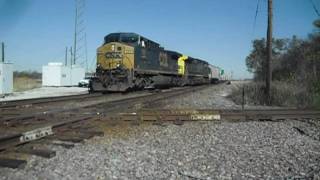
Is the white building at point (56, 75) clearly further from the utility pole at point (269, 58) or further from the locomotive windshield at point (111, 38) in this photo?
the utility pole at point (269, 58)

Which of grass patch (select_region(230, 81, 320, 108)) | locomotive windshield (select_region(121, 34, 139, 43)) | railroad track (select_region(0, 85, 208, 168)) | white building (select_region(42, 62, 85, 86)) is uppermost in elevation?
locomotive windshield (select_region(121, 34, 139, 43))

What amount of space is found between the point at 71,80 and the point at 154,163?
51.5 metres

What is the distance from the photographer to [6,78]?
2975 cm

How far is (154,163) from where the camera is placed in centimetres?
673

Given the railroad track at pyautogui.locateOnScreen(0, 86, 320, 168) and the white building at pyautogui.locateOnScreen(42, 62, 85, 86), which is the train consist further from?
the white building at pyautogui.locateOnScreen(42, 62, 85, 86)

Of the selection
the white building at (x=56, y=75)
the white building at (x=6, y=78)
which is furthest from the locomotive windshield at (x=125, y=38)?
the white building at (x=56, y=75)

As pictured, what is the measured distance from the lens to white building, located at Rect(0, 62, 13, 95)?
95.9 ft

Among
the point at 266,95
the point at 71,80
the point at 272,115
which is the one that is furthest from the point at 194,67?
the point at 272,115

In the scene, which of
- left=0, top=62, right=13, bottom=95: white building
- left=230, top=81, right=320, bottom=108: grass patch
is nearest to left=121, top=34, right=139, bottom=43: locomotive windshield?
left=0, top=62, right=13, bottom=95: white building

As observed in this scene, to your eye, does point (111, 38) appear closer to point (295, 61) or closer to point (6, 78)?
point (6, 78)

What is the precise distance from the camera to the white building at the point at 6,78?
2922cm

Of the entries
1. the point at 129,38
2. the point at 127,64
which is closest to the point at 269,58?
the point at 127,64

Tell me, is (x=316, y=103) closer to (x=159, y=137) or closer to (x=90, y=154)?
(x=159, y=137)

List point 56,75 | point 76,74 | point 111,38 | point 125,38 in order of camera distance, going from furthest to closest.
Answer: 1. point 76,74
2. point 56,75
3. point 111,38
4. point 125,38
